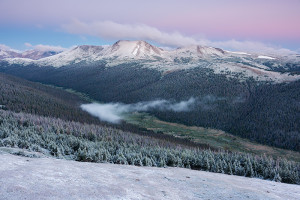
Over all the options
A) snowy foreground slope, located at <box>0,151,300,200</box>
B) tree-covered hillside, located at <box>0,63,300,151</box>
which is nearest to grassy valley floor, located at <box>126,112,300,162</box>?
tree-covered hillside, located at <box>0,63,300,151</box>

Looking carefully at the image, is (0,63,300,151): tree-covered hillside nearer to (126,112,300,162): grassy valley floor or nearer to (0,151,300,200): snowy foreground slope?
(126,112,300,162): grassy valley floor

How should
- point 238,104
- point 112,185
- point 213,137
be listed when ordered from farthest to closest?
point 238,104
point 213,137
point 112,185

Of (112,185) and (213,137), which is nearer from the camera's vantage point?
(112,185)

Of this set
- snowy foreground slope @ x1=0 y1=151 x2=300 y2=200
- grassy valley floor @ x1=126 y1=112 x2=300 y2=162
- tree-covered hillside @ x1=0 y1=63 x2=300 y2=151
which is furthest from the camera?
tree-covered hillside @ x1=0 y1=63 x2=300 y2=151

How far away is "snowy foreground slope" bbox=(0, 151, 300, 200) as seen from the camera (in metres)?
10.9

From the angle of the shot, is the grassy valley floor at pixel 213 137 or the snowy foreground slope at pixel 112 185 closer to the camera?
the snowy foreground slope at pixel 112 185

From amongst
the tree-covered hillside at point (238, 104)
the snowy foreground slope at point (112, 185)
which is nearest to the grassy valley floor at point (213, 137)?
the tree-covered hillside at point (238, 104)

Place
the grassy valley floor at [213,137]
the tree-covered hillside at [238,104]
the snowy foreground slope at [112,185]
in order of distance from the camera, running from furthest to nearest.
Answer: the tree-covered hillside at [238,104], the grassy valley floor at [213,137], the snowy foreground slope at [112,185]

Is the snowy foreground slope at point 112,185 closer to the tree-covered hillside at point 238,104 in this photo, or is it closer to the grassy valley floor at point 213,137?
the grassy valley floor at point 213,137

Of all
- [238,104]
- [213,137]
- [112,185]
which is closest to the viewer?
[112,185]

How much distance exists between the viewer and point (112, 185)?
13.2 meters

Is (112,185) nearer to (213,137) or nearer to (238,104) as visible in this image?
(213,137)

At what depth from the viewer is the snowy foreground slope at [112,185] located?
35.7 feet

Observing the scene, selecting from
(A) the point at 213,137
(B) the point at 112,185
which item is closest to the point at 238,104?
(A) the point at 213,137
